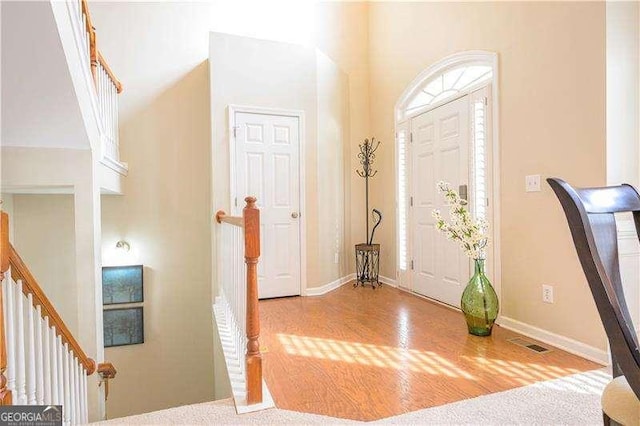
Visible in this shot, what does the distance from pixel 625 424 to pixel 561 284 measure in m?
1.73

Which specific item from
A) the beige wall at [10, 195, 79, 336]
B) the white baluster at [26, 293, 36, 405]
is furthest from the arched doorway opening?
the beige wall at [10, 195, 79, 336]

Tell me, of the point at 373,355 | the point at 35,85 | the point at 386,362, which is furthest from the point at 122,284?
the point at 386,362

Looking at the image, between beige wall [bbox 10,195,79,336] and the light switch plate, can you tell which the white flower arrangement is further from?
beige wall [bbox 10,195,79,336]

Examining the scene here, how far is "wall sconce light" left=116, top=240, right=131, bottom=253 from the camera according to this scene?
4.23 m

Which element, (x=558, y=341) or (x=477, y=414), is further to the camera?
(x=558, y=341)

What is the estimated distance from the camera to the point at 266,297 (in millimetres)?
4090

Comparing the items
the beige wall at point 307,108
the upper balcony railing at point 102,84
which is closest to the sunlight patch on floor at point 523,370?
the beige wall at point 307,108

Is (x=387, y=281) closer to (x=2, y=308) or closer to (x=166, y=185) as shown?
(x=166, y=185)

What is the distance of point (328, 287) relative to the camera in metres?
4.44

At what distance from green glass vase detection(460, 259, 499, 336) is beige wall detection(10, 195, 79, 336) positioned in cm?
372

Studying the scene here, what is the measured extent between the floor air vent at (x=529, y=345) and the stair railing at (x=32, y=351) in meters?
2.85

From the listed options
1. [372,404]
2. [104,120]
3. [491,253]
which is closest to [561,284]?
[491,253]

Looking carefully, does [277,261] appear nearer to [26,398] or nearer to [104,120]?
[104,120]

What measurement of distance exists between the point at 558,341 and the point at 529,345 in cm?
19
